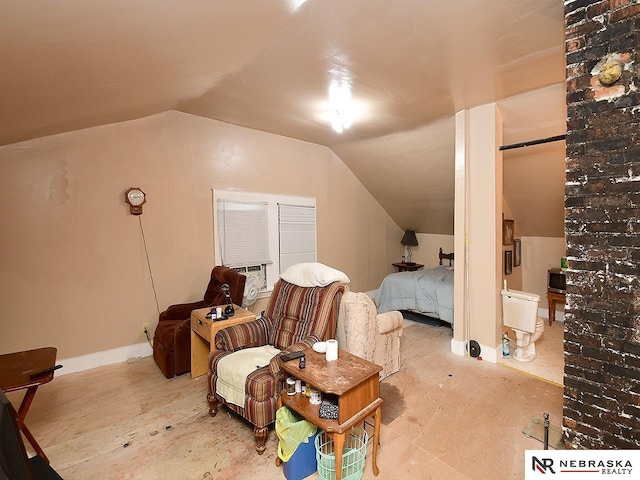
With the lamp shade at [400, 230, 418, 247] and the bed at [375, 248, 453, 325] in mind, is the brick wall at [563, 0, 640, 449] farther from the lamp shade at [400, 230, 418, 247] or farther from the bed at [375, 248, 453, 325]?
the lamp shade at [400, 230, 418, 247]

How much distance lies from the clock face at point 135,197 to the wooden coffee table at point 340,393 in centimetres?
261

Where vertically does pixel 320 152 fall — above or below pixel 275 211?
above

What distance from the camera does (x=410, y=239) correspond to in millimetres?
6359

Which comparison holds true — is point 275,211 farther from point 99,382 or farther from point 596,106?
point 596,106

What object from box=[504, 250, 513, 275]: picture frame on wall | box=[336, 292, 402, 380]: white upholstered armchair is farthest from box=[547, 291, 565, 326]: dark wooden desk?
box=[336, 292, 402, 380]: white upholstered armchair

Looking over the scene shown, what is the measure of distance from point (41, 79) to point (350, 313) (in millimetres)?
2510

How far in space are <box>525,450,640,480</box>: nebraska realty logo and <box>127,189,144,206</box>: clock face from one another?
386 cm


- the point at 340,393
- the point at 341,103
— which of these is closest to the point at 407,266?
the point at 341,103

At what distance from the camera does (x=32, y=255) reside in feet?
9.73

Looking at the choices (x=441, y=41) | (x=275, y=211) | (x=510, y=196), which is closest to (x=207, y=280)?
(x=275, y=211)

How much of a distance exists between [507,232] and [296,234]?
301 cm

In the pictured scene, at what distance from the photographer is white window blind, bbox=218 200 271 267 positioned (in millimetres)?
4074

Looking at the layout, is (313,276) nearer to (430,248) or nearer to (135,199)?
(135,199)

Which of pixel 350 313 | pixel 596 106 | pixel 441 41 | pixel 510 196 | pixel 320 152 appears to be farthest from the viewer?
pixel 320 152
